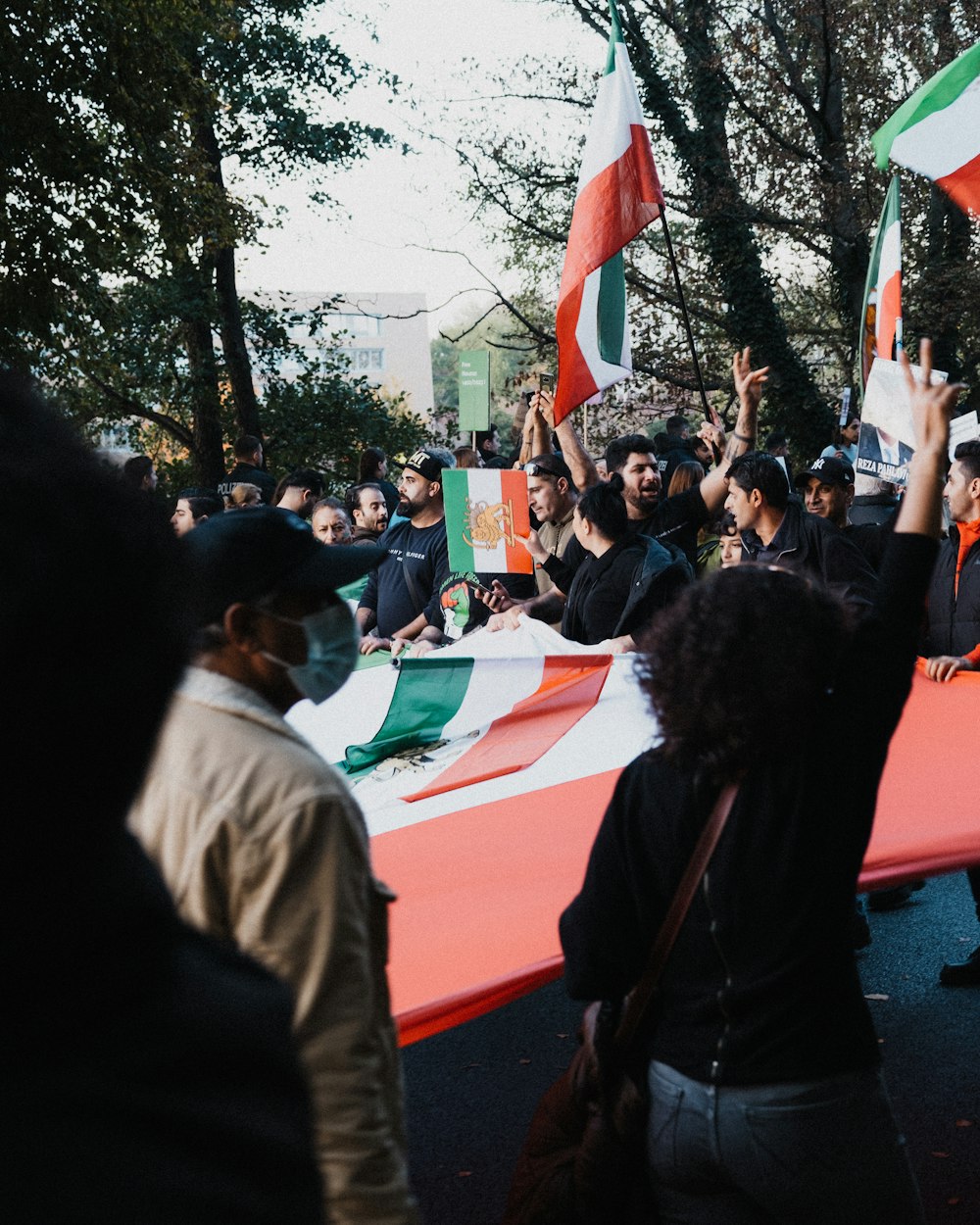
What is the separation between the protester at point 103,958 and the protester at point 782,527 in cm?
488

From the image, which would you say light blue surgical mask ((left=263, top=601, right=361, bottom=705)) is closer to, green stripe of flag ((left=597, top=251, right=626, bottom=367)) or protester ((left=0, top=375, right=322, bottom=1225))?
protester ((left=0, top=375, right=322, bottom=1225))

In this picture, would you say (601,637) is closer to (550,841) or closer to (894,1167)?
(550,841)

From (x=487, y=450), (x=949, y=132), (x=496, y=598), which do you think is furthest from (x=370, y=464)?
(x=949, y=132)

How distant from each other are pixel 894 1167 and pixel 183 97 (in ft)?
46.6

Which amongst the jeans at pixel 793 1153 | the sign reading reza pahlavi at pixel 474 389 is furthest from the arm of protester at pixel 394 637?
the sign reading reza pahlavi at pixel 474 389

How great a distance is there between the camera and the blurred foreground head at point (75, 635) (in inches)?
29.2

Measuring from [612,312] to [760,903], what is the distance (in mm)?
6131

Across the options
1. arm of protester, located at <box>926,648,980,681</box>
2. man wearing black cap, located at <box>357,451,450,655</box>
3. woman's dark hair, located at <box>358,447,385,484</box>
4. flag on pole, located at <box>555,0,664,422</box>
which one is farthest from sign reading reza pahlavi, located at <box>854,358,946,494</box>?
woman's dark hair, located at <box>358,447,385,484</box>

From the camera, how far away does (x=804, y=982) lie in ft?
7.30

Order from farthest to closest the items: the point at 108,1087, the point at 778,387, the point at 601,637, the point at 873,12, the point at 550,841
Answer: the point at 778,387, the point at 873,12, the point at 601,637, the point at 550,841, the point at 108,1087

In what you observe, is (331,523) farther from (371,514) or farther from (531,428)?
(531,428)

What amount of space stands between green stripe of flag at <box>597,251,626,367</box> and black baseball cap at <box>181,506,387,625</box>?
19.5 feet

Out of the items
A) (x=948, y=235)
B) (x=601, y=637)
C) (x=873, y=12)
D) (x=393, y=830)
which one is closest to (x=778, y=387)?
(x=948, y=235)

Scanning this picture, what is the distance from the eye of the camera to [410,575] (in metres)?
7.30
